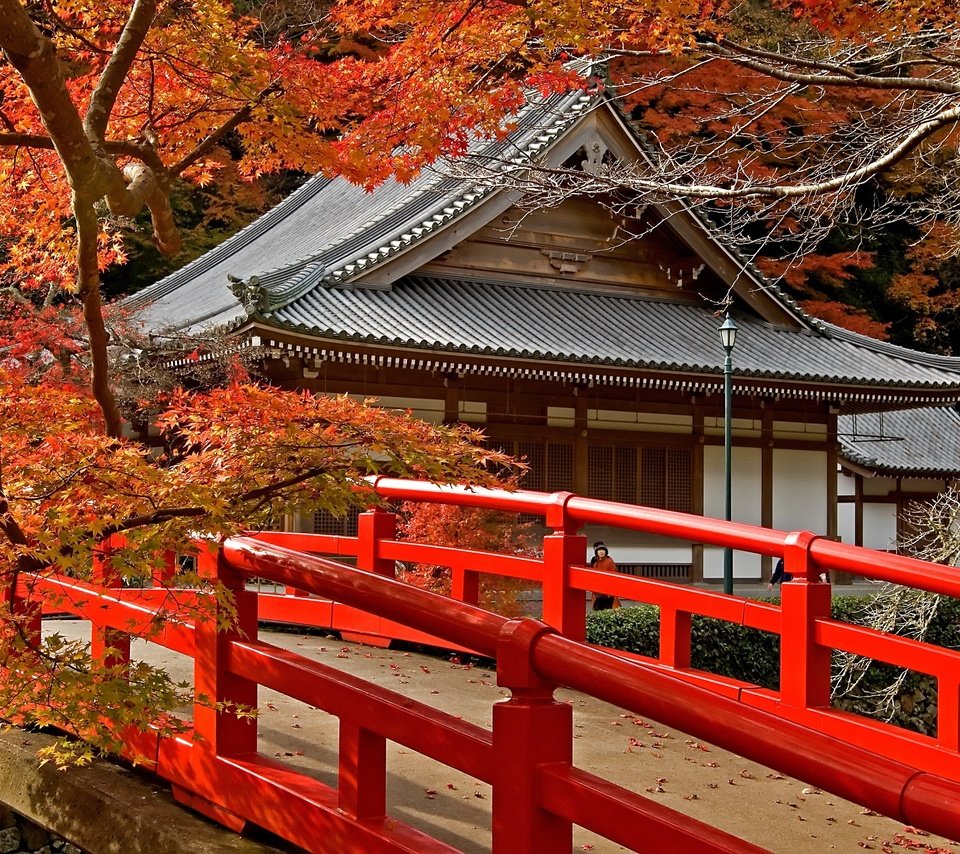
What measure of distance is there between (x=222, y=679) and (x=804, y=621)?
93.7 inches

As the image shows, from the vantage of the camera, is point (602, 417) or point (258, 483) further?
point (602, 417)

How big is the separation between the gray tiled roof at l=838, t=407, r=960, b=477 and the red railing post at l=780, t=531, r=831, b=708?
68.5 feet

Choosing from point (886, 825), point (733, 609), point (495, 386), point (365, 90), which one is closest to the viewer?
point (886, 825)

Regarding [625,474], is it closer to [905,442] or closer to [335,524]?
[335,524]

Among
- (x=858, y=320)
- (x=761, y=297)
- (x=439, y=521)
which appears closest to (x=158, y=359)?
(x=439, y=521)

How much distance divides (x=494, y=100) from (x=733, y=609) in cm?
375

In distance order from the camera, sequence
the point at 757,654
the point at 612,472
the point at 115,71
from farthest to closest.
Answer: the point at 612,472 → the point at 757,654 → the point at 115,71

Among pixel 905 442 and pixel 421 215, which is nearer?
pixel 421 215

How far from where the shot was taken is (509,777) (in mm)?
2736

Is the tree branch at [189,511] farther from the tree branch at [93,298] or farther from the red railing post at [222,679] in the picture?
the tree branch at [93,298]

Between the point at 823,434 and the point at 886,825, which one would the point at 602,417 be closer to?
the point at 823,434

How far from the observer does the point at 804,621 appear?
15.4 ft

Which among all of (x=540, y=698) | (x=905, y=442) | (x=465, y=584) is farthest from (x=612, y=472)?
(x=540, y=698)

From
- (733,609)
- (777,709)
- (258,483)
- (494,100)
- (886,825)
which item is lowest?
(886,825)
